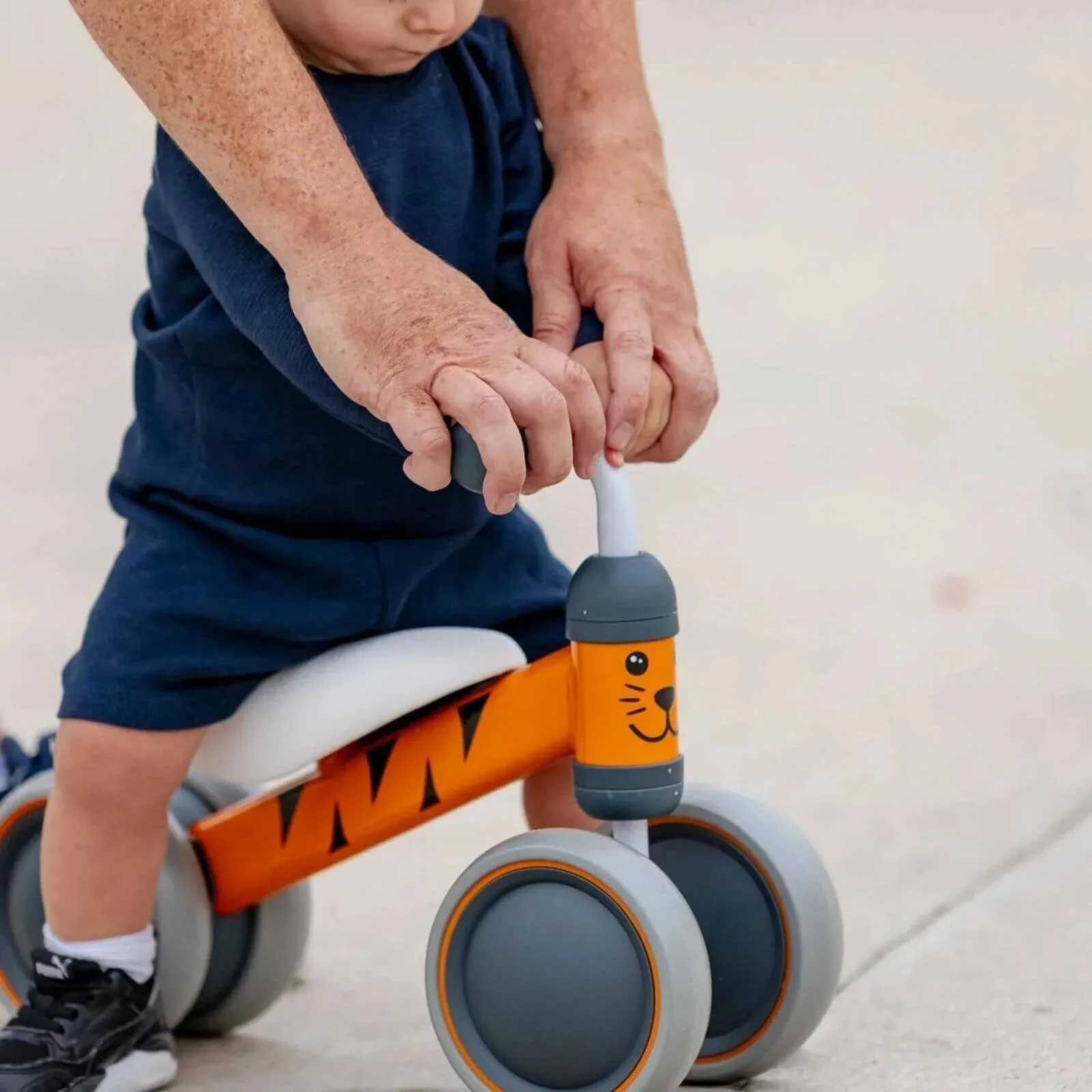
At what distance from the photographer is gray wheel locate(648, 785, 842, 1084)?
100cm

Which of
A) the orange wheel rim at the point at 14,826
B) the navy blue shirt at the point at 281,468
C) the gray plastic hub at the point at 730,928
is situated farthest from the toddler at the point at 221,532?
the gray plastic hub at the point at 730,928

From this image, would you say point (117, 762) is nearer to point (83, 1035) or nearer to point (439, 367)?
point (83, 1035)

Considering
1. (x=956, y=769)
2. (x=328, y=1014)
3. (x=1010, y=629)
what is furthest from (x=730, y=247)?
(x=328, y=1014)

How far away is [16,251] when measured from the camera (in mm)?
2898

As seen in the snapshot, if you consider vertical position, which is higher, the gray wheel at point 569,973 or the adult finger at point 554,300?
the adult finger at point 554,300

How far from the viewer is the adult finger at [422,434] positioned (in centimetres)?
80

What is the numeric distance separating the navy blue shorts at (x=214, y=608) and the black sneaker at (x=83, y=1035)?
17 centimetres

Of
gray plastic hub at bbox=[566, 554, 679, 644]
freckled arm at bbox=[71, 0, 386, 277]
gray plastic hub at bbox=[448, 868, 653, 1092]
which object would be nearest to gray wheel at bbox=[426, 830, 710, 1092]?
gray plastic hub at bbox=[448, 868, 653, 1092]

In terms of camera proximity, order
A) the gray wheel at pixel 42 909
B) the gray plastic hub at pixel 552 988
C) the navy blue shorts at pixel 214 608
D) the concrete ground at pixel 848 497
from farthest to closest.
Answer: the concrete ground at pixel 848 497
the gray wheel at pixel 42 909
the navy blue shorts at pixel 214 608
the gray plastic hub at pixel 552 988

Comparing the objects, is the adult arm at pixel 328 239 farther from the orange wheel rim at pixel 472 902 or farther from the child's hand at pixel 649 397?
the orange wheel rim at pixel 472 902

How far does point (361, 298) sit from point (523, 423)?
0.10 meters

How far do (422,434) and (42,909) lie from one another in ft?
1.73

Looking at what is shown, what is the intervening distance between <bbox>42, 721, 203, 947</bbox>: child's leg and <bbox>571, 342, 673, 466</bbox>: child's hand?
310mm

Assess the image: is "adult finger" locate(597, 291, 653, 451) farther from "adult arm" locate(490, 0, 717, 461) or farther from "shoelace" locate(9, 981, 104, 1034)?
"shoelace" locate(9, 981, 104, 1034)
